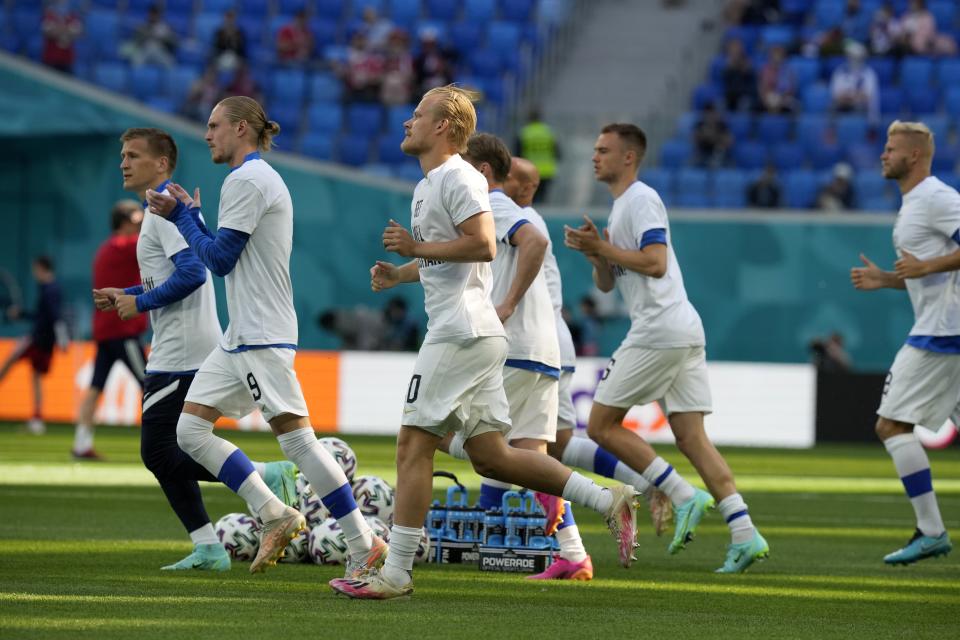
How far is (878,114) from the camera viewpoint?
25734 mm

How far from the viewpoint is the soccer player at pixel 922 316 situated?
9664mm

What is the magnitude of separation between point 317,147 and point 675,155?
5678 millimetres

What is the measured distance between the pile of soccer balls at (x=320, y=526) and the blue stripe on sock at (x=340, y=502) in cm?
96

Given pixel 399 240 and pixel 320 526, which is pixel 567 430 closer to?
pixel 320 526

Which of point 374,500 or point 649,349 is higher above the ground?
point 649,349

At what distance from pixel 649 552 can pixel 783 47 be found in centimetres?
1850

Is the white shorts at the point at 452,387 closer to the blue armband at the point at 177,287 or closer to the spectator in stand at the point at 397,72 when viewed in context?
the blue armband at the point at 177,287

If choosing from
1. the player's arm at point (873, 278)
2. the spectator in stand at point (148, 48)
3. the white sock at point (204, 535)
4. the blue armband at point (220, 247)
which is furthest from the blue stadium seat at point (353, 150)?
the blue armband at point (220, 247)

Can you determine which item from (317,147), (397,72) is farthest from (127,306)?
(397,72)

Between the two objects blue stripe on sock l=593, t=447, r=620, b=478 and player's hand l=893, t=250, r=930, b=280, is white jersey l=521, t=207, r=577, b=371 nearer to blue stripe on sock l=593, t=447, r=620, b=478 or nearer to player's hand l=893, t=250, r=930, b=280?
blue stripe on sock l=593, t=447, r=620, b=478

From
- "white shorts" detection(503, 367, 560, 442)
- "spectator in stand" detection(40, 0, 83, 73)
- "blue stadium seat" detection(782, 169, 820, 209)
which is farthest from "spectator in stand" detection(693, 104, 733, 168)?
"white shorts" detection(503, 367, 560, 442)

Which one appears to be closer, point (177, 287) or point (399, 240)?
point (399, 240)

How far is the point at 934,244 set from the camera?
9.76m

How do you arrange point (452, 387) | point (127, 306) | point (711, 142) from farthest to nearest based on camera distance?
point (711, 142)
point (127, 306)
point (452, 387)
